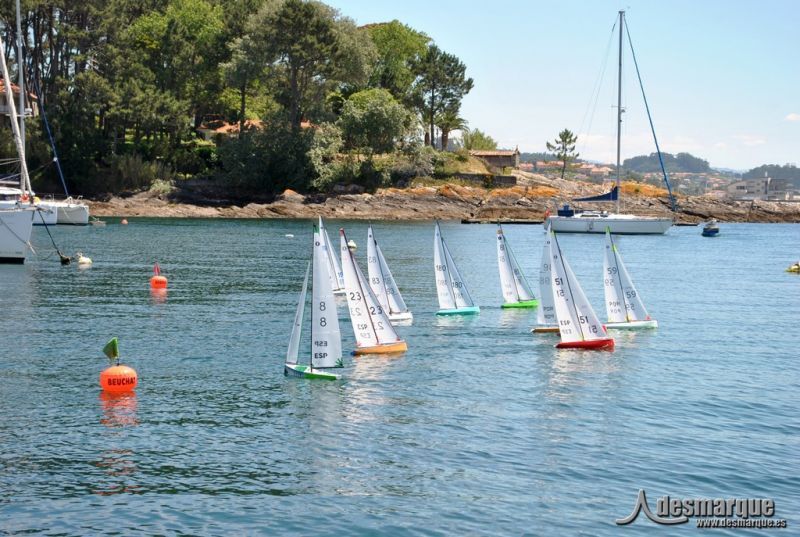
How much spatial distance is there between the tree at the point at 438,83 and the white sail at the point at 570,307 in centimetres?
11142

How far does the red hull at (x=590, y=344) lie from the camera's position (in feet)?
139

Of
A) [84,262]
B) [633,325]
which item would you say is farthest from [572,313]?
[84,262]

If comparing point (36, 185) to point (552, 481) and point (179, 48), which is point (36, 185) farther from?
point (552, 481)

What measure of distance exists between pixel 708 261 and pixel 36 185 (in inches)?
3601

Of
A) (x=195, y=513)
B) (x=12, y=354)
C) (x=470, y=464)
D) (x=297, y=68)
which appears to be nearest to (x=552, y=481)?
(x=470, y=464)

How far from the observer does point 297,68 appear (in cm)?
13150

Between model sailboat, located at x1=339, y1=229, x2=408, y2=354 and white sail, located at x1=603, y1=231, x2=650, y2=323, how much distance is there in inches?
513

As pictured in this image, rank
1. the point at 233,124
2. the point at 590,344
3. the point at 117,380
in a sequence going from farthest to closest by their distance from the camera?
the point at 233,124, the point at 590,344, the point at 117,380

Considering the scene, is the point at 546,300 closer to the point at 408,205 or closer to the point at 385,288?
the point at 385,288

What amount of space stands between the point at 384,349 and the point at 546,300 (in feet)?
31.6

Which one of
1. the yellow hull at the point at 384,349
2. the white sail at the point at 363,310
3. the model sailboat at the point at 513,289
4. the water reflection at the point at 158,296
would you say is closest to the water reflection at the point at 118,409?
the white sail at the point at 363,310

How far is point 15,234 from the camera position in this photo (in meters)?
71.9

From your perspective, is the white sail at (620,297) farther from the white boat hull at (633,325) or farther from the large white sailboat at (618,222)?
the large white sailboat at (618,222)

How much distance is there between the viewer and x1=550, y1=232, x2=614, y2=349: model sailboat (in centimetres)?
4153
